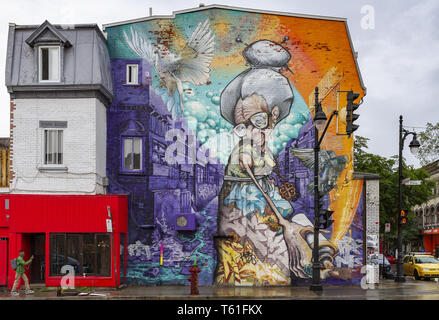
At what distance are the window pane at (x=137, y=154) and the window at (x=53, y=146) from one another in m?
3.14

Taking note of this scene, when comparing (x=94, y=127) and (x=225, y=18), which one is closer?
(x=94, y=127)

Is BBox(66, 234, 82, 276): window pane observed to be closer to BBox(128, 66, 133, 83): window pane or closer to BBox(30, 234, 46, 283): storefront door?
BBox(30, 234, 46, 283): storefront door

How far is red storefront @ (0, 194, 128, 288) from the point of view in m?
21.1

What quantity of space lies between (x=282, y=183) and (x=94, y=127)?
8.50 metres

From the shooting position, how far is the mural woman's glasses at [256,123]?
74.4 feet

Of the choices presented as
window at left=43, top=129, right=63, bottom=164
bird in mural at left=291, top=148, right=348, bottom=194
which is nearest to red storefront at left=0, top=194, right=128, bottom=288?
window at left=43, top=129, right=63, bottom=164

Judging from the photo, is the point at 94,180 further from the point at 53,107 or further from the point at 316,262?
the point at 316,262

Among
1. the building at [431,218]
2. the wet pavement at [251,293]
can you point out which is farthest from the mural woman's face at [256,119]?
the building at [431,218]

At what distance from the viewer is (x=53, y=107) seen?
21562 mm

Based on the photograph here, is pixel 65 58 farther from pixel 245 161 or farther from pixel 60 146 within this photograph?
pixel 245 161

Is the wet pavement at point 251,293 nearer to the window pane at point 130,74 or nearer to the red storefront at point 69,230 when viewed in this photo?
the red storefront at point 69,230
